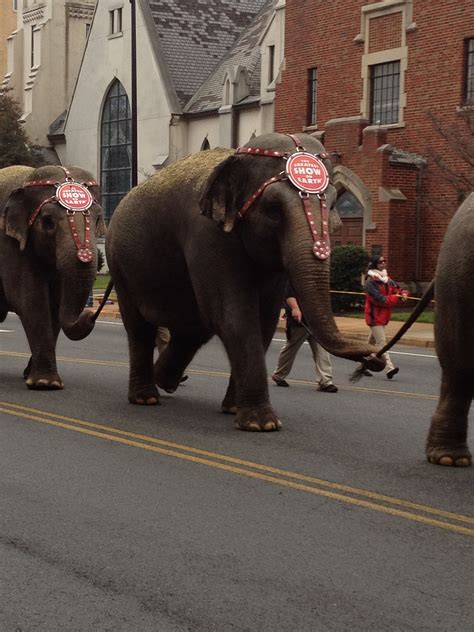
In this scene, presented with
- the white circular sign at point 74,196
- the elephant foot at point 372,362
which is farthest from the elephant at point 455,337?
the white circular sign at point 74,196

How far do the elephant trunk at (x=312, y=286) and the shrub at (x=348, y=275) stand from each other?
66.6ft

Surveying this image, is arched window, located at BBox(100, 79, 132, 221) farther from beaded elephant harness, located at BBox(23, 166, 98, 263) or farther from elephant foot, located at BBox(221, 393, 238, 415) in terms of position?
elephant foot, located at BBox(221, 393, 238, 415)

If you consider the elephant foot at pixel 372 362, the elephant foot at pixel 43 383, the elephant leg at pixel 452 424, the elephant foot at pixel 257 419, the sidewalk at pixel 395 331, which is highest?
the elephant foot at pixel 372 362

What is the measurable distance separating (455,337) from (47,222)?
18.5 ft

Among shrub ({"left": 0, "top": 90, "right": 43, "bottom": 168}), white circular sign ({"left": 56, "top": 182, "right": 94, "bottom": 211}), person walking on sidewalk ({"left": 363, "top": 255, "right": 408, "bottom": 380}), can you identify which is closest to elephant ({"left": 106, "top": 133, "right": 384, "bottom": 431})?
white circular sign ({"left": 56, "top": 182, "right": 94, "bottom": 211})

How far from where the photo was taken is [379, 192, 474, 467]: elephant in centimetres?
820

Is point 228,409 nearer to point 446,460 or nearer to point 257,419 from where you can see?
point 257,419

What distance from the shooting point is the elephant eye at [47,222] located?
12.6m

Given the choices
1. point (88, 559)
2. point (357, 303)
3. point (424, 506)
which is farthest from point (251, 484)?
point (357, 303)

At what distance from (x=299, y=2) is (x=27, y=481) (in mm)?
29667

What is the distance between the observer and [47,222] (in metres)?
12.6

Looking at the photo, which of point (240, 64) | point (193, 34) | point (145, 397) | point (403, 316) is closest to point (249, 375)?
point (145, 397)

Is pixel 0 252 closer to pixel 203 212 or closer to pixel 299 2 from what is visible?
pixel 203 212

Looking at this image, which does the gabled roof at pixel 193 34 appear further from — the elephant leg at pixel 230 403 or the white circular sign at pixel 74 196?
the elephant leg at pixel 230 403
